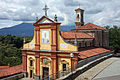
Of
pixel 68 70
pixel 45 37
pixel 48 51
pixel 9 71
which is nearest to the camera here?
pixel 68 70

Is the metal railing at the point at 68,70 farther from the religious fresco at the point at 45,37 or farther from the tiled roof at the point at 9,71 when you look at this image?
the tiled roof at the point at 9,71

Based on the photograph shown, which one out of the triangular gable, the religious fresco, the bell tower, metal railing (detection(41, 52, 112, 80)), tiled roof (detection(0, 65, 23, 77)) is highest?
the bell tower

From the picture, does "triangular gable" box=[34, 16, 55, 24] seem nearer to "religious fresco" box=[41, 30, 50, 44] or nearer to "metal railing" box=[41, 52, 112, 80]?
"religious fresco" box=[41, 30, 50, 44]

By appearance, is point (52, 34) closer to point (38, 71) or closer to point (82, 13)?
point (38, 71)

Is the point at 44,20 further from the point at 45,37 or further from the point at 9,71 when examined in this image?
the point at 9,71

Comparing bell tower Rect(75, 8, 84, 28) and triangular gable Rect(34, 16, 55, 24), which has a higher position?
bell tower Rect(75, 8, 84, 28)

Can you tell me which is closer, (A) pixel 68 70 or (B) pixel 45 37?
(A) pixel 68 70

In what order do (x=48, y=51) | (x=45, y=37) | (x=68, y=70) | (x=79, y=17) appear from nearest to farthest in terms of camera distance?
(x=68, y=70), (x=48, y=51), (x=45, y=37), (x=79, y=17)

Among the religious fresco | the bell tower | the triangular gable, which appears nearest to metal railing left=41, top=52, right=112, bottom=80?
the religious fresco

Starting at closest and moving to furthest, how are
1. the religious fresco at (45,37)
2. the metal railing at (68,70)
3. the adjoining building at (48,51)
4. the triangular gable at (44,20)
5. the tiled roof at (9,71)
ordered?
the metal railing at (68,70) < the adjoining building at (48,51) < the triangular gable at (44,20) < the religious fresco at (45,37) < the tiled roof at (9,71)

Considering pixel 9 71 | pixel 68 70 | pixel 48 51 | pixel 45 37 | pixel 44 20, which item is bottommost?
pixel 9 71

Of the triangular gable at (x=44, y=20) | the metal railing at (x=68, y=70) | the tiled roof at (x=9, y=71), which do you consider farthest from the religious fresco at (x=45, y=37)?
the tiled roof at (x=9, y=71)

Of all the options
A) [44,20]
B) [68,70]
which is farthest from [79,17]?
Answer: [68,70]

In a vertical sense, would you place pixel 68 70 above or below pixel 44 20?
below
